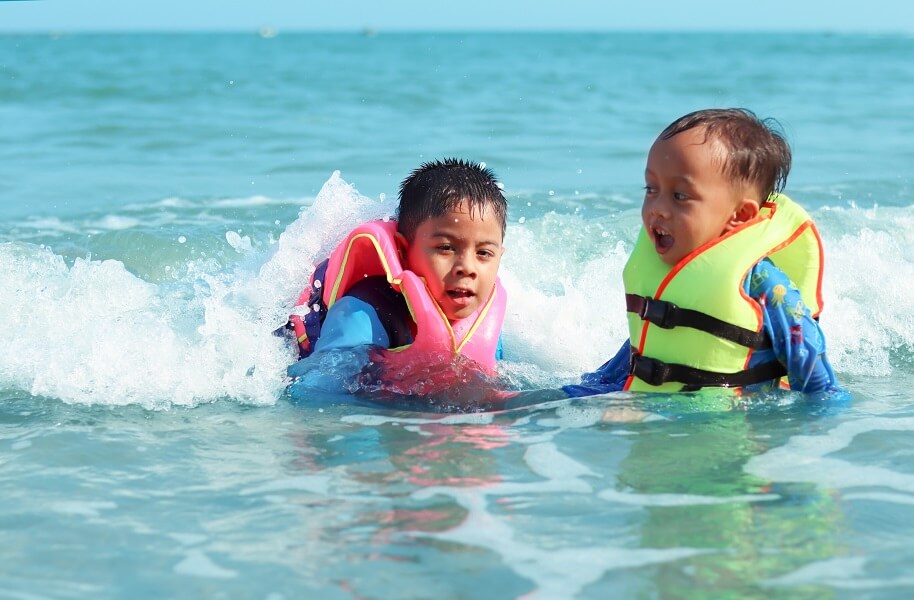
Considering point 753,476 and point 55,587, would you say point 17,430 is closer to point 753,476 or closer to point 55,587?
point 55,587

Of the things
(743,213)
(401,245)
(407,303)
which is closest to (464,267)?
(407,303)

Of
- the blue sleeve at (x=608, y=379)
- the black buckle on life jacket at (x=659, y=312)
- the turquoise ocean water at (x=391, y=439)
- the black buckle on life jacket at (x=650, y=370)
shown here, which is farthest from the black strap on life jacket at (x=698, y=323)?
the blue sleeve at (x=608, y=379)

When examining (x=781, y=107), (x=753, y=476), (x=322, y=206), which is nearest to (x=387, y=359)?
(x=322, y=206)

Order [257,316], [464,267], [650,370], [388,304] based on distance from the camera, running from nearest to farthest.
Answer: [650,370] → [464,267] → [388,304] → [257,316]

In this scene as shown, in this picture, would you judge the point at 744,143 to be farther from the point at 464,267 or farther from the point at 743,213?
the point at 464,267

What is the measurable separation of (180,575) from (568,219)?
580cm

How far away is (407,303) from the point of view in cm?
465

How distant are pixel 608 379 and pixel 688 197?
1006mm

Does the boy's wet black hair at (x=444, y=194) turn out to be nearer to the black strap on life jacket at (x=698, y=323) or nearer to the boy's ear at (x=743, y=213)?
Answer: the black strap on life jacket at (x=698, y=323)

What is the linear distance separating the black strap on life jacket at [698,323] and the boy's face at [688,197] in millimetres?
188

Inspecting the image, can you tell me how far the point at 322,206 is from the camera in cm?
546

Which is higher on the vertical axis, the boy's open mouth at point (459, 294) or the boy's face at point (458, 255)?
the boy's face at point (458, 255)

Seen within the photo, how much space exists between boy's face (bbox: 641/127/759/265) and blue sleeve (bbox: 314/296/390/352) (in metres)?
1.20

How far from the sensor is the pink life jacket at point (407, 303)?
4.57 metres
